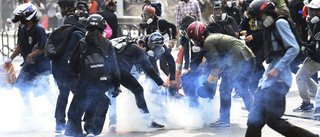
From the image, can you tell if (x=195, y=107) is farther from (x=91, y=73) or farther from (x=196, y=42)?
(x=91, y=73)

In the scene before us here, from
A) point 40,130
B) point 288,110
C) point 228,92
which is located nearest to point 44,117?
point 40,130

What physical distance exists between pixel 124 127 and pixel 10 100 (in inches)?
104

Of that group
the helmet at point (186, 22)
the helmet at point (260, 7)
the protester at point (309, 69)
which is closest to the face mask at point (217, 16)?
the helmet at point (186, 22)

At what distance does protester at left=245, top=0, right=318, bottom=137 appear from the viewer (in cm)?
447

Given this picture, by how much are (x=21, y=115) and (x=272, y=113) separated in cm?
396

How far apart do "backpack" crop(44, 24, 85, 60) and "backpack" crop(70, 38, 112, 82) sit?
500mm

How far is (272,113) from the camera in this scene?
4465 millimetres

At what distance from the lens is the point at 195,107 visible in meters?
6.91

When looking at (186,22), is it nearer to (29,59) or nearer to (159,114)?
(159,114)

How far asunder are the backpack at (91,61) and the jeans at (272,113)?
5.14 ft

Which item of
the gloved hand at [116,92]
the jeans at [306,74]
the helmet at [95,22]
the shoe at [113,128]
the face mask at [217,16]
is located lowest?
the shoe at [113,128]

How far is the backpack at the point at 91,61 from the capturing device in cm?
519

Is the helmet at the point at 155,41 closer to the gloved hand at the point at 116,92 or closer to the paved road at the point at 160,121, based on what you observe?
the paved road at the point at 160,121

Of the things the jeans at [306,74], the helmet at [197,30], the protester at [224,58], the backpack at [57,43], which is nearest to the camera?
the backpack at [57,43]
